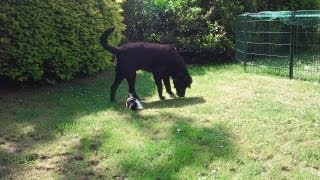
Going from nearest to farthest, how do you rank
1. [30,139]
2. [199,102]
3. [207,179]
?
[207,179]
[30,139]
[199,102]

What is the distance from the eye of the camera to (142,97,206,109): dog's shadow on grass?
8.36m

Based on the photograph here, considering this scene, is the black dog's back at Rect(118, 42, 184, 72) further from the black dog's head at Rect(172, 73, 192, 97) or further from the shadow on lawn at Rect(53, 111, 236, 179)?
the shadow on lawn at Rect(53, 111, 236, 179)

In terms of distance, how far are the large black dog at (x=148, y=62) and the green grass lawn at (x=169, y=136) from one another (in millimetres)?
381

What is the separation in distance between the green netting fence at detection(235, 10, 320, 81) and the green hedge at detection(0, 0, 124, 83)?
3.33 m

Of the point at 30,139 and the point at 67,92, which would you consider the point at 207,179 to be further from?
the point at 67,92

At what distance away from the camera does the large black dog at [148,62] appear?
8.62m

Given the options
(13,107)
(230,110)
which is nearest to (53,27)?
(13,107)

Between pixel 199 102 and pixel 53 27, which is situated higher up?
pixel 53 27

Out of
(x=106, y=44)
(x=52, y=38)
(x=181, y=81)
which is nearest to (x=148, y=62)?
(x=181, y=81)

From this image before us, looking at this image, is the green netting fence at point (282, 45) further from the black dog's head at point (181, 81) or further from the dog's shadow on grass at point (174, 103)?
the dog's shadow on grass at point (174, 103)

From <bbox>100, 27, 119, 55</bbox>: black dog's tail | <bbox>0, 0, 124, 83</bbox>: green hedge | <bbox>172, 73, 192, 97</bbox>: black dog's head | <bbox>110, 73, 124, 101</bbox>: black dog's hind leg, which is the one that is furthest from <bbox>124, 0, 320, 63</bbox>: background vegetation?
<bbox>100, 27, 119, 55</bbox>: black dog's tail

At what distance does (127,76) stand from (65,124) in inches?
68.0

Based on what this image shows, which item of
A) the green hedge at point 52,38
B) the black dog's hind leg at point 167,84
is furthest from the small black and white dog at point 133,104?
the green hedge at point 52,38

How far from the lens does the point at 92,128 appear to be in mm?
7219
